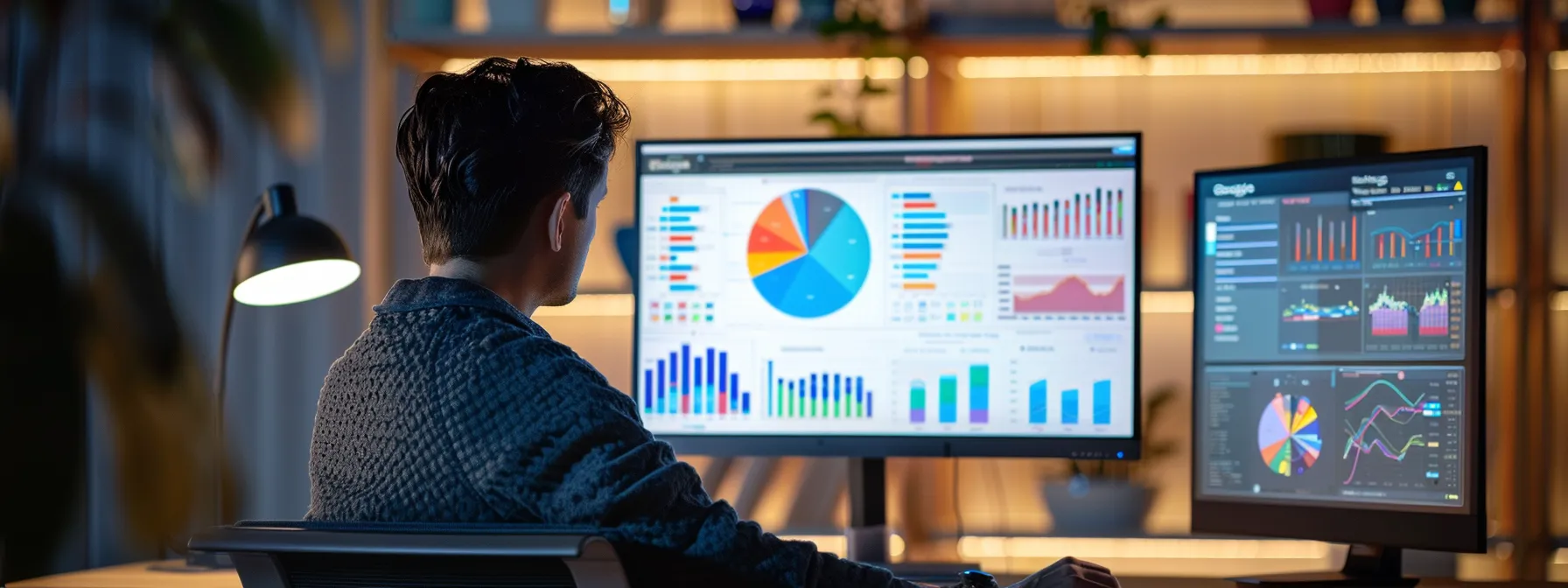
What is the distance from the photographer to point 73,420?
2914 mm

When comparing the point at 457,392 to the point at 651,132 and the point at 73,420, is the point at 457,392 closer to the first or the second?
the point at 651,132

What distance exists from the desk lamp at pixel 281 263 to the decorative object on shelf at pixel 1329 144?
1.49 m

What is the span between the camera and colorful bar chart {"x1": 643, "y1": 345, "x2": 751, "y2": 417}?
1.94m

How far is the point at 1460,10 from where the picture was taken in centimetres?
227

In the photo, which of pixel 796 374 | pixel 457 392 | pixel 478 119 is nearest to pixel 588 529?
pixel 457 392

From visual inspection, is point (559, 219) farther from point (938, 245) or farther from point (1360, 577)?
point (1360, 577)

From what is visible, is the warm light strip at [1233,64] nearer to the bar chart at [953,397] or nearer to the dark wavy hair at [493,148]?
the bar chart at [953,397]

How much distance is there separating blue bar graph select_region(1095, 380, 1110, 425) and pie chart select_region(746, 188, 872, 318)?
35 centimetres

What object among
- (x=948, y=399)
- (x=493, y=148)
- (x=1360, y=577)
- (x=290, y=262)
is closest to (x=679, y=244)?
(x=948, y=399)

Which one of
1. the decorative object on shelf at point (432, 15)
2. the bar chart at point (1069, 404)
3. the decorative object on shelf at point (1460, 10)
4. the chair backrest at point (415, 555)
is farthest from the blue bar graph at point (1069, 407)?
the decorative object on shelf at point (432, 15)

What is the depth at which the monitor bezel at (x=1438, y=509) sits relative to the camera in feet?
5.37

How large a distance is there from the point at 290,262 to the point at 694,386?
22.6 inches

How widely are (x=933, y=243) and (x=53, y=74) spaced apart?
6.97 ft

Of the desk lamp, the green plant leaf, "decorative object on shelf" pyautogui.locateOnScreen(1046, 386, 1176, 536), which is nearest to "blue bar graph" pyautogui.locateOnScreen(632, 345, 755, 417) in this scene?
the desk lamp
